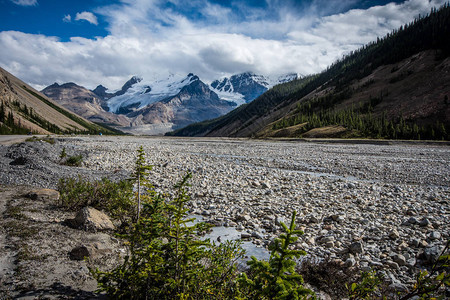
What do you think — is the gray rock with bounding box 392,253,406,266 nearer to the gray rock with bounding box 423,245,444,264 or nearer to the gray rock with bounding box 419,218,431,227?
the gray rock with bounding box 423,245,444,264

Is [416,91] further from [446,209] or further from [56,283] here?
[56,283]

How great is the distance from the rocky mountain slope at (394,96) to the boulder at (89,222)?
9004 centimetres

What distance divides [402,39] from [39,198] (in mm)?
231261

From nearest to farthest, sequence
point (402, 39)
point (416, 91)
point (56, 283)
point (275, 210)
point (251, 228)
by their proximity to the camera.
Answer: point (56, 283) → point (251, 228) → point (275, 210) → point (416, 91) → point (402, 39)

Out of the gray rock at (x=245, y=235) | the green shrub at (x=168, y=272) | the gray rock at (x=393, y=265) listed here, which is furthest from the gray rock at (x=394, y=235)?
the green shrub at (x=168, y=272)

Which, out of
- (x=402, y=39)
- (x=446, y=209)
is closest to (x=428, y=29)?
(x=402, y=39)

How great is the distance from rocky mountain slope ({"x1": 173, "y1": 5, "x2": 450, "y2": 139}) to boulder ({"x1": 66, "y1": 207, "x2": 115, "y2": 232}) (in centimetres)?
9004

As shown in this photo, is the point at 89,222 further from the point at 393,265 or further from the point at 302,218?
the point at 393,265

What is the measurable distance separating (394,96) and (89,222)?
5690 inches

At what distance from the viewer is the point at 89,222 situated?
7.34 metres

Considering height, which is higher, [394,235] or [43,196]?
[43,196]

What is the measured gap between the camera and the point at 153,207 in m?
5.40

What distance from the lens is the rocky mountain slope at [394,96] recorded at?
3383 inches

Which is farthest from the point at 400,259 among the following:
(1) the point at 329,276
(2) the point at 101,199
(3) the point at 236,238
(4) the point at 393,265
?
(2) the point at 101,199
